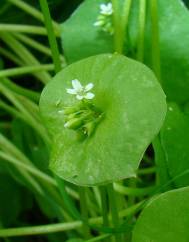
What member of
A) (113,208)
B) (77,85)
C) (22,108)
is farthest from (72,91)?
(22,108)

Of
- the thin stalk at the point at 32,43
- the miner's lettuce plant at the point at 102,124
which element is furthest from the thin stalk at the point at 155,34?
the thin stalk at the point at 32,43

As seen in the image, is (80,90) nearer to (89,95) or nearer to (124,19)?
(89,95)

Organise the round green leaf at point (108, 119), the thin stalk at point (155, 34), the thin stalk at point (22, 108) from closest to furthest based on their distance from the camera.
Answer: the round green leaf at point (108, 119)
the thin stalk at point (155, 34)
the thin stalk at point (22, 108)

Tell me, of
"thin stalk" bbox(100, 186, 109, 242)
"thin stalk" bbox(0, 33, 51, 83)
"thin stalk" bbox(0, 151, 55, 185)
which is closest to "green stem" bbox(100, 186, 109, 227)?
"thin stalk" bbox(100, 186, 109, 242)

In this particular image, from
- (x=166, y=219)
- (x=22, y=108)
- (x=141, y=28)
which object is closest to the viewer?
(x=166, y=219)

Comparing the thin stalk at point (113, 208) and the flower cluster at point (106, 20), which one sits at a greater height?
the flower cluster at point (106, 20)

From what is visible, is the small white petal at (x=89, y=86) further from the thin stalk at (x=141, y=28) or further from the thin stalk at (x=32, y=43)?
the thin stalk at (x=32, y=43)

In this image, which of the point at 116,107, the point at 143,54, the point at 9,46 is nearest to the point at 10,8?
the point at 9,46
